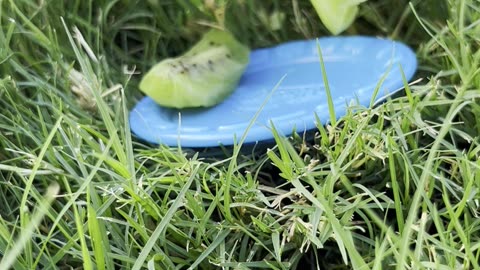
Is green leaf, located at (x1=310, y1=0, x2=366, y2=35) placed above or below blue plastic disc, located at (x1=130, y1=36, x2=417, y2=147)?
above

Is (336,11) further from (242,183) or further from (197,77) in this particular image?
(242,183)

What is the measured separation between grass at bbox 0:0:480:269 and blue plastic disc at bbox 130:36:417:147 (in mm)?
24

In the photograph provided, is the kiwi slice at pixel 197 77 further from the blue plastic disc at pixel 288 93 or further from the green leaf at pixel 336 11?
the green leaf at pixel 336 11

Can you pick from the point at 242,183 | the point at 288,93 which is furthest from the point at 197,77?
the point at 242,183

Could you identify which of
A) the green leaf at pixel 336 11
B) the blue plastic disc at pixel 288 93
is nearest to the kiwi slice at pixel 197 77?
the blue plastic disc at pixel 288 93

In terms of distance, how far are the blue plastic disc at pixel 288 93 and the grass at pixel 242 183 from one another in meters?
0.02

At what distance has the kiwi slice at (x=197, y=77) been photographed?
0.77m

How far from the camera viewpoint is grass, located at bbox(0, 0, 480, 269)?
55cm

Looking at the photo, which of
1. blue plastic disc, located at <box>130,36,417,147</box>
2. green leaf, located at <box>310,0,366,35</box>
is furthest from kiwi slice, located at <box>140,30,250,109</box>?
green leaf, located at <box>310,0,366,35</box>

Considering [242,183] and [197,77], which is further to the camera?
[197,77]

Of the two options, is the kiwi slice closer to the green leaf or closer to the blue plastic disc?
the blue plastic disc

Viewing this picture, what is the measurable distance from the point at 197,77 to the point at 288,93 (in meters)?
0.10

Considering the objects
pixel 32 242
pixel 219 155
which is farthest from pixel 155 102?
pixel 32 242

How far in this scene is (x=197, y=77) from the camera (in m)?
0.78
